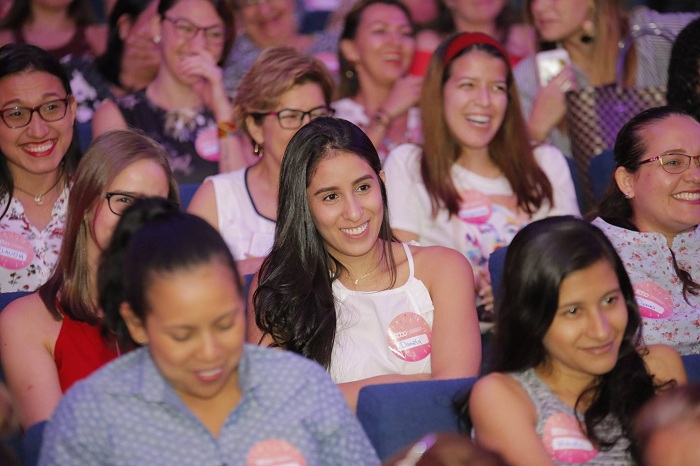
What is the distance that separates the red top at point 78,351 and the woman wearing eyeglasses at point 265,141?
1106 millimetres

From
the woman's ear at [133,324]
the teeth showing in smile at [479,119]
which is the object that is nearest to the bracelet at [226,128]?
the teeth showing in smile at [479,119]

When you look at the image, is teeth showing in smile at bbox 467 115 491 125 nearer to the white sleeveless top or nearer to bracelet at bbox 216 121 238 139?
bracelet at bbox 216 121 238 139

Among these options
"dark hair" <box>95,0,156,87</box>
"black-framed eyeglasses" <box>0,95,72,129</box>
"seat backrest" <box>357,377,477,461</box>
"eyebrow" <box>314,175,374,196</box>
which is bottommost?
"seat backrest" <box>357,377,477,461</box>

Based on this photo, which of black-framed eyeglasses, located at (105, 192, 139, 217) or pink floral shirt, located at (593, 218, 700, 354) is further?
pink floral shirt, located at (593, 218, 700, 354)

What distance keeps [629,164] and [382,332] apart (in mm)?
1041

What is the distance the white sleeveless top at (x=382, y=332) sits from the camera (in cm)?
292

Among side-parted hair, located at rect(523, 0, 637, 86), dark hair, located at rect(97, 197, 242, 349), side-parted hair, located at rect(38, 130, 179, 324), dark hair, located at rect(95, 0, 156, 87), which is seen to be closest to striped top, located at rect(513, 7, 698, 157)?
side-parted hair, located at rect(523, 0, 637, 86)

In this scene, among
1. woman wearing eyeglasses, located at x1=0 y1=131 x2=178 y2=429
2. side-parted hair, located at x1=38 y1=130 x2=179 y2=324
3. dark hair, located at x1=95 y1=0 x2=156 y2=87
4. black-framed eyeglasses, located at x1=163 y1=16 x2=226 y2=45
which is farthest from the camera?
dark hair, located at x1=95 y1=0 x2=156 y2=87

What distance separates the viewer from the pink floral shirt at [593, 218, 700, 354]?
305cm

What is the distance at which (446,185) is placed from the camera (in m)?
3.93

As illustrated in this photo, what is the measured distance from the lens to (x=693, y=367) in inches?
105

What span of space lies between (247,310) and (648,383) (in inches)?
47.0

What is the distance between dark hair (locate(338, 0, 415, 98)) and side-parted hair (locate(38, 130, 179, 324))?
2.25m

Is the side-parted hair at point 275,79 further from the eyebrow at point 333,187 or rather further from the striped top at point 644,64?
the striped top at point 644,64
